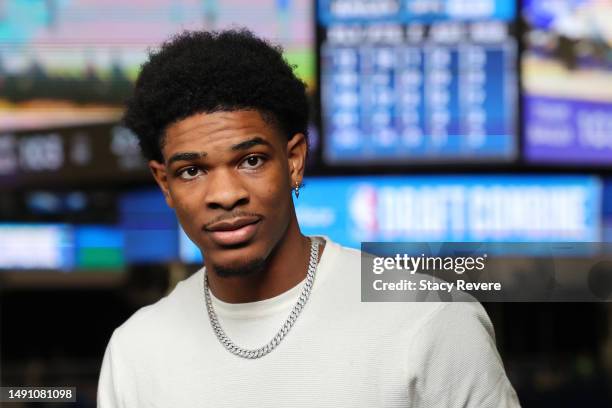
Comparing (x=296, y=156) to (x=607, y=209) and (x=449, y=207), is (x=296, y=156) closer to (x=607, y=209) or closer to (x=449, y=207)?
(x=449, y=207)

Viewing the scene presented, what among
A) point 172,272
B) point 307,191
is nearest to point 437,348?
point 307,191

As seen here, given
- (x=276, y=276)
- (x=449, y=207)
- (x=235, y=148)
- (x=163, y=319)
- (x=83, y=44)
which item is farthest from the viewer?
(x=83, y=44)

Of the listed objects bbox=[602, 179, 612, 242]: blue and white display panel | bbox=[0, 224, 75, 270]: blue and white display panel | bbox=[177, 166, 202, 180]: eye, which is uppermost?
bbox=[177, 166, 202, 180]: eye

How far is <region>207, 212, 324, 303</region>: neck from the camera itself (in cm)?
184

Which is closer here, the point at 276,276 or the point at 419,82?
the point at 276,276

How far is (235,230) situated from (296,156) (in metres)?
0.20

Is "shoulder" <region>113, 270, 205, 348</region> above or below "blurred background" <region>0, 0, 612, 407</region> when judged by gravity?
below

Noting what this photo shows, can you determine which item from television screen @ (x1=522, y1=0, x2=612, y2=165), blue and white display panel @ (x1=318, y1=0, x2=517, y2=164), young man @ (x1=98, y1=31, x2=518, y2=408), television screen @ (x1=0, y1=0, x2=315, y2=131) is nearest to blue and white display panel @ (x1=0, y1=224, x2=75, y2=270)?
television screen @ (x1=0, y1=0, x2=315, y2=131)

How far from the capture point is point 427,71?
5.19 meters

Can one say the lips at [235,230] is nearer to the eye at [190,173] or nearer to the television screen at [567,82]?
the eye at [190,173]

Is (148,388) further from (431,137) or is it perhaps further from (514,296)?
(431,137)

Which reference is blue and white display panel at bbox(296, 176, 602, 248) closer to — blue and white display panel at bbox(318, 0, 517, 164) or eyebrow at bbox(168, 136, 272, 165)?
blue and white display panel at bbox(318, 0, 517, 164)

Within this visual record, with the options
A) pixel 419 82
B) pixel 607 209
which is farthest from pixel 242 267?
pixel 607 209

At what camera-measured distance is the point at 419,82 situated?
17.1 feet
